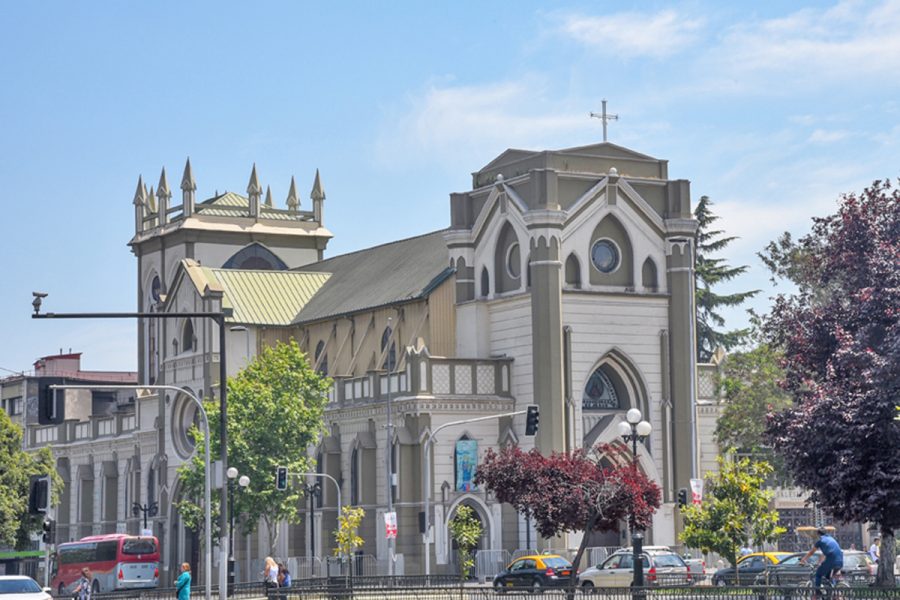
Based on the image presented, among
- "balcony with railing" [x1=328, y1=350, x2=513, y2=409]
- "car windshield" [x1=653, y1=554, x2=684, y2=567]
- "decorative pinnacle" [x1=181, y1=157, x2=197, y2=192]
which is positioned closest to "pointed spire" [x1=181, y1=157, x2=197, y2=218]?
"decorative pinnacle" [x1=181, y1=157, x2=197, y2=192]

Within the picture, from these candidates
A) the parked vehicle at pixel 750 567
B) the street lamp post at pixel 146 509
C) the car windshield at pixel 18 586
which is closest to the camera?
the car windshield at pixel 18 586

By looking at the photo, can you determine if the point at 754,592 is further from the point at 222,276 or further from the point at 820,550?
the point at 222,276

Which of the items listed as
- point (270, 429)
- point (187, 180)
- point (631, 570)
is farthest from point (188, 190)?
point (631, 570)

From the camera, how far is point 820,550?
126 ft

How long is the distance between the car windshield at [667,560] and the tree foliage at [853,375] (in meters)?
8.64

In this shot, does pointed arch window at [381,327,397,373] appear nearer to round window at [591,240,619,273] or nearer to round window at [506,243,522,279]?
round window at [506,243,522,279]

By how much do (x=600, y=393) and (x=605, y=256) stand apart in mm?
6164

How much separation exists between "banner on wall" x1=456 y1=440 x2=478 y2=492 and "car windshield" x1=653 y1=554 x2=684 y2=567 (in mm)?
16708

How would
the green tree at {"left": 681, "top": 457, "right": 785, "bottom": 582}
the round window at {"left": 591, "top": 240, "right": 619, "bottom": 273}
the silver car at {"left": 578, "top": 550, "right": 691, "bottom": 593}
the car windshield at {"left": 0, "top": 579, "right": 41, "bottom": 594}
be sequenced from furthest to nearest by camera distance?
the round window at {"left": 591, "top": 240, "right": 619, "bottom": 273}
the silver car at {"left": 578, "top": 550, "right": 691, "bottom": 593}
the green tree at {"left": 681, "top": 457, "right": 785, "bottom": 582}
the car windshield at {"left": 0, "top": 579, "right": 41, "bottom": 594}

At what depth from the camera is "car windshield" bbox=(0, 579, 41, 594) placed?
43.6 meters

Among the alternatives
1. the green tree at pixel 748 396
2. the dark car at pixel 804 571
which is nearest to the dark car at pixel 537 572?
the dark car at pixel 804 571

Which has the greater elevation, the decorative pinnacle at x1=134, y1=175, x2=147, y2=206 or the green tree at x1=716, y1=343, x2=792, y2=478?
the decorative pinnacle at x1=134, y1=175, x2=147, y2=206

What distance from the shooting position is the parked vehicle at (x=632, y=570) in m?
57.7

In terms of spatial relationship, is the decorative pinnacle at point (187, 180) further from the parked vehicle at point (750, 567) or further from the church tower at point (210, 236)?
the parked vehicle at point (750, 567)
